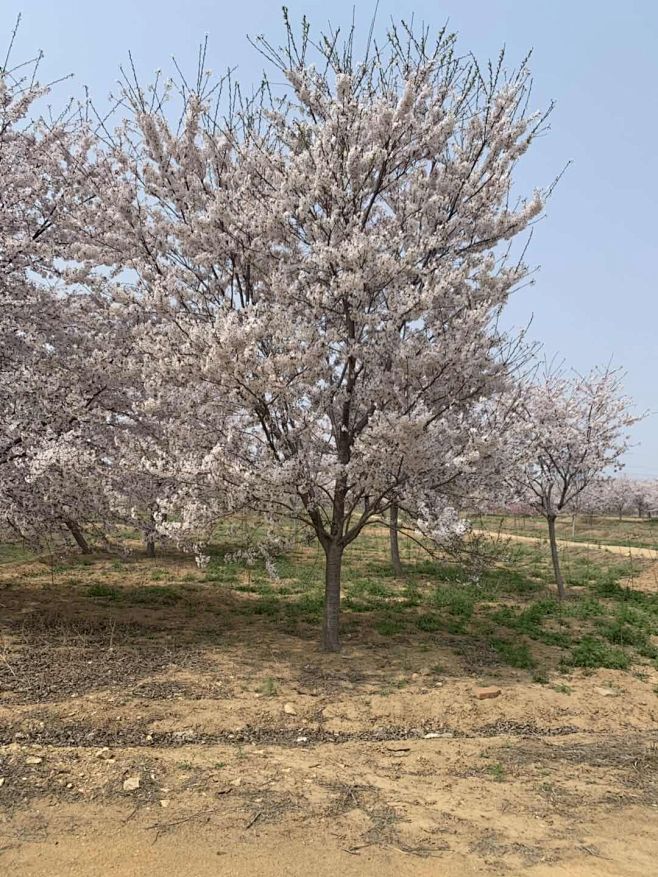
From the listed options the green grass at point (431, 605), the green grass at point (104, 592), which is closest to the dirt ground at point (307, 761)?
the green grass at point (431, 605)

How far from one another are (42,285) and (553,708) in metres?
9.91

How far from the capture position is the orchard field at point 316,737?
4.12 meters

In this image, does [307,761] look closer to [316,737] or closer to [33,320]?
[316,737]

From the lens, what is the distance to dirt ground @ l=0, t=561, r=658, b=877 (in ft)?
13.3

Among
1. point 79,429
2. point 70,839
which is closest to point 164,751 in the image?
point 70,839

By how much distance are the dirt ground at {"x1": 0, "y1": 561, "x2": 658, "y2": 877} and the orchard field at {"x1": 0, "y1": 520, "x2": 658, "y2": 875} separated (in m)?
0.02

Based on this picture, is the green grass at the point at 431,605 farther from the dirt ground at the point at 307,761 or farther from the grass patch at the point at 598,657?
the dirt ground at the point at 307,761

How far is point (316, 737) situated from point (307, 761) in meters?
0.72

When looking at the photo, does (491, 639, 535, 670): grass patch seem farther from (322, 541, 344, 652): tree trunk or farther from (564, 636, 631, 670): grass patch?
(322, 541, 344, 652): tree trunk

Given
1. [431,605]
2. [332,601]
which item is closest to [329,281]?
[332,601]

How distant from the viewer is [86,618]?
10250 millimetres

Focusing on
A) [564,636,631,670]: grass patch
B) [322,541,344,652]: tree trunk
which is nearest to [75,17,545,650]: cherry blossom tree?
[322,541,344,652]: tree trunk

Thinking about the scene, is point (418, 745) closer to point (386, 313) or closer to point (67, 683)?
point (67, 683)

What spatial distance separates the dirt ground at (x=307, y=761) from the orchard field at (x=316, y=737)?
0.02 meters
